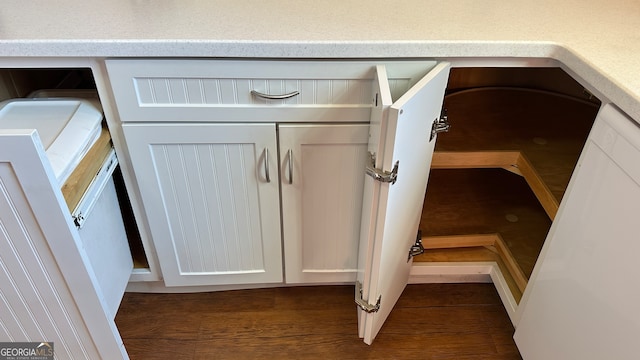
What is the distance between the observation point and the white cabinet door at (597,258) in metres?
0.82

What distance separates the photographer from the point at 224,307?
A: 58.6 inches

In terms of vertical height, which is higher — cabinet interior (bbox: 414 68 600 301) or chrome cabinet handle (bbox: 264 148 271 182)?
chrome cabinet handle (bbox: 264 148 271 182)

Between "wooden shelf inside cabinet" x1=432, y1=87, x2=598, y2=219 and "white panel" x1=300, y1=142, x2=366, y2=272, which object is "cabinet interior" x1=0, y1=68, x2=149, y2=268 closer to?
"white panel" x1=300, y1=142, x2=366, y2=272

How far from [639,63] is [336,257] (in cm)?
88

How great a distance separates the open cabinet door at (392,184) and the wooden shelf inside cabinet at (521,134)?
28cm

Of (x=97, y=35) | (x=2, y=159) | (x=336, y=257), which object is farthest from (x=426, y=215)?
(x=2, y=159)

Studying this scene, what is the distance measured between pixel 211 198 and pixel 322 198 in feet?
0.97

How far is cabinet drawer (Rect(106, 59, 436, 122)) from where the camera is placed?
1011mm

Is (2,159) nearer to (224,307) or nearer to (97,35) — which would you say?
(97,35)

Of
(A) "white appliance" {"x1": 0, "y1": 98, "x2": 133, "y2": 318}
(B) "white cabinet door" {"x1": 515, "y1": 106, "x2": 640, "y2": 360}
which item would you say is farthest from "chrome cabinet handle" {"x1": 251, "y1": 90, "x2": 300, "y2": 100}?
(B) "white cabinet door" {"x1": 515, "y1": 106, "x2": 640, "y2": 360}

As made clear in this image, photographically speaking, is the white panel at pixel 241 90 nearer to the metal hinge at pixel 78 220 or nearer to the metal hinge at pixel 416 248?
the metal hinge at pixel 78 220

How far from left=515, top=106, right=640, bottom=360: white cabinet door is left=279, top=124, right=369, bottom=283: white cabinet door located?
486 millimetres

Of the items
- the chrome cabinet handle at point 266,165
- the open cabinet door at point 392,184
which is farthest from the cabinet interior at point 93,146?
the open cabinet door at point 392,184

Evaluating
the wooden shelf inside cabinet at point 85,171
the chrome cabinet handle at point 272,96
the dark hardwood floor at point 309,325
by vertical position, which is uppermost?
the chrome cabinet handle at point 272,96
